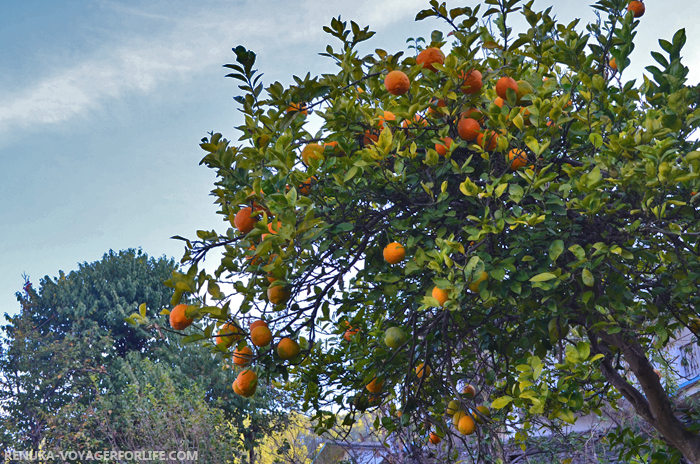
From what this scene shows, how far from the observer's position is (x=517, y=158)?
79.0 inches

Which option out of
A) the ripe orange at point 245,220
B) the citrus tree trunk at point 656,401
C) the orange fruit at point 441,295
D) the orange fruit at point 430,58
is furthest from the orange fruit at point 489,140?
the citrus tree trunk at point 656,401

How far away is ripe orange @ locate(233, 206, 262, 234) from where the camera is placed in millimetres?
1973

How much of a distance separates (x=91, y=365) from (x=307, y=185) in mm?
14027

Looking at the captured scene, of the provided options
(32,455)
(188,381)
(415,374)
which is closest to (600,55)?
(415,374)

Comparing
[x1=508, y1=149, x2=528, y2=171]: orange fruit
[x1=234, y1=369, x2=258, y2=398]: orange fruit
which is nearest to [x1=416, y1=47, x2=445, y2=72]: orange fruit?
[x1=508, y1=149, x2=528, y2=171]: orange fruit

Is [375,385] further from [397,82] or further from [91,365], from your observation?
[91,365]

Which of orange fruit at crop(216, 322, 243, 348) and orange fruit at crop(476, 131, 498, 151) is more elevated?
orange fruit at crop(476, 131, 498, 151)

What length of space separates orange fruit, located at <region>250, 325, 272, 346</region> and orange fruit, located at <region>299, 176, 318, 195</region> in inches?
22.5

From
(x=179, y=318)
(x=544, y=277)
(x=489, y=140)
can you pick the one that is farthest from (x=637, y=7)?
(x=179, y=318)

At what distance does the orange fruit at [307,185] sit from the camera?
6.47 feet

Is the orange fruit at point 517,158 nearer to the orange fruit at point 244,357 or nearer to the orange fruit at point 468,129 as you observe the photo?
the orange fruit at point 468,129

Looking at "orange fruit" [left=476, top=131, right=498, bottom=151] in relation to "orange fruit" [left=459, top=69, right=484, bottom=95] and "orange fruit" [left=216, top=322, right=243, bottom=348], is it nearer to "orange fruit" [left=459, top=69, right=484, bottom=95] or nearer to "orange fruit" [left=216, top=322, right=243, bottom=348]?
"orange fruit" [left=459, top=69, right=484, bottom=95]

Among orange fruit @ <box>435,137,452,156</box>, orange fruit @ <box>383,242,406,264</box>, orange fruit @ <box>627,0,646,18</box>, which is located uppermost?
orange fruit @ <box>627,0,646,18</box>

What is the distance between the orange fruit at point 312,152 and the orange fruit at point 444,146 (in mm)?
471
